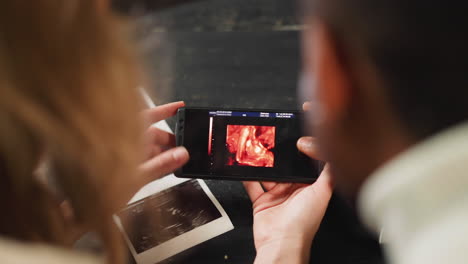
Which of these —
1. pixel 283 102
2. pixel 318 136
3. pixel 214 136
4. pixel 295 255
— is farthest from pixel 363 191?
pixel 283 102

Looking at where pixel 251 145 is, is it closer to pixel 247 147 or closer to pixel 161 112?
pixel 247 147

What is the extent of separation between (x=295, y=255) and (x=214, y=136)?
0.87 feet

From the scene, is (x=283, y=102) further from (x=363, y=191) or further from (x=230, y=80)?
(x=363, y=191)

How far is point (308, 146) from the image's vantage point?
84 cm

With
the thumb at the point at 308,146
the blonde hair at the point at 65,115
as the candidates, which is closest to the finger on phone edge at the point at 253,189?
the thumb at the point at 308,146

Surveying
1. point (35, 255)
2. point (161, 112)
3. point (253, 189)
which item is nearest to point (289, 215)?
point (253, 189)

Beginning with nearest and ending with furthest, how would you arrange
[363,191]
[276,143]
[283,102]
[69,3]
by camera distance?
[69,3], [363,191], [276,143], [283,102]

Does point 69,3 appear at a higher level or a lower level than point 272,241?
higher

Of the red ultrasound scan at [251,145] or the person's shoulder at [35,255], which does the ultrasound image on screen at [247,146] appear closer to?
the red ultrasound scan at [251,145]

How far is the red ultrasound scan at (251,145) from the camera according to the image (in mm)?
857

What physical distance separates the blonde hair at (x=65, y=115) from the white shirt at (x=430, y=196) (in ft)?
0.91

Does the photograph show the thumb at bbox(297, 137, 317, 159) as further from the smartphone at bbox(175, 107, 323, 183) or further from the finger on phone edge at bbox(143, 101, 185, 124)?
the finger on phone edge at bbox(143, 101, 185, 124)

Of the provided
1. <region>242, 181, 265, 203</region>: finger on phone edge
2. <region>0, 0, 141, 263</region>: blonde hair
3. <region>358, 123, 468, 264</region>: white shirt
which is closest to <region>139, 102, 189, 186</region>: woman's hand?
<region>242, 181, 265, 203</region>: finger on phone edge

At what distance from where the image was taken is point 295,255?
771 mm
